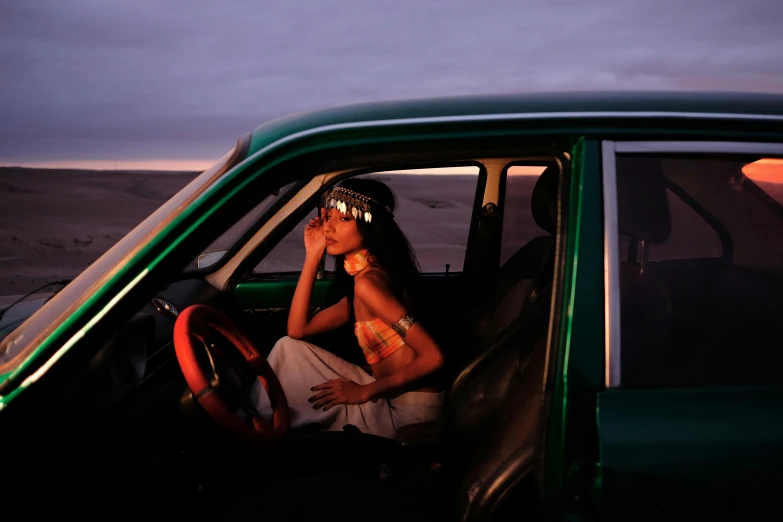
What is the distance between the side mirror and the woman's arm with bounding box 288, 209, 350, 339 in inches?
28.1

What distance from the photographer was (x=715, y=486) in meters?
1.35

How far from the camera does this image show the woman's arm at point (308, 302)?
9.87 ft

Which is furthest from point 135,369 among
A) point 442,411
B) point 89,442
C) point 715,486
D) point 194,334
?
point 715,486

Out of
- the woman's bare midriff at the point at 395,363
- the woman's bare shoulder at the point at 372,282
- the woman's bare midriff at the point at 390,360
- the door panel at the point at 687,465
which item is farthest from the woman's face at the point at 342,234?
the door panel at the point at 687,465

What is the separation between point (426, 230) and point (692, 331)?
2089cm

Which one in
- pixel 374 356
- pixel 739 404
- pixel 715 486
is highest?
pixel 739 404

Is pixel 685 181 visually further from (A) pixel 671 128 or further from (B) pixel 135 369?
(B) pixel 135 369

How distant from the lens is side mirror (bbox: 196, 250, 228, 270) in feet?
12.0

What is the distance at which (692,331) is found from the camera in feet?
5.06

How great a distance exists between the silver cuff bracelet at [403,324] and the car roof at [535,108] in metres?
1.12

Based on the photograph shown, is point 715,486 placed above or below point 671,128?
below

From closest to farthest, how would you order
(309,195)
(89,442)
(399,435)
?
A: (89,442) → (399,435) → (309,195)

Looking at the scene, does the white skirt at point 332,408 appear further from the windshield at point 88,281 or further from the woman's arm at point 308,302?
the windshield at point 88,281

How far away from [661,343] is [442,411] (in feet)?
4.79
